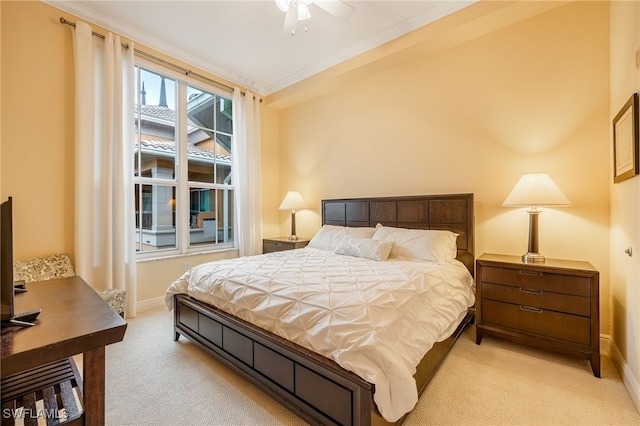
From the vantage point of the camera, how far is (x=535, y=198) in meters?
2.38

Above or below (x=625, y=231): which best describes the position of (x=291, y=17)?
above

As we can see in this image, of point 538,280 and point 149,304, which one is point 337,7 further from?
point 149,304

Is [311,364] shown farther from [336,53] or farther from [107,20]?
[107,20]

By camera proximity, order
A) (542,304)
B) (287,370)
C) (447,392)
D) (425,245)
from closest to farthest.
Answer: (287,370) → (447,392) → (542,304) → (425,245)

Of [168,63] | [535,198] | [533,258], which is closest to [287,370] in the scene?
[533,258]

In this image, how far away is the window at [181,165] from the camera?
362 centimetres

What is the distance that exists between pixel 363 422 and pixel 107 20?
433cm

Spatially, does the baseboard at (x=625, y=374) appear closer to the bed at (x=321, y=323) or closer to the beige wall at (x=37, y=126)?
the bed at (x=321, y=323)

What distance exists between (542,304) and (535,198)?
0.86 metres

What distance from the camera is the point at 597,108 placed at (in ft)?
8.19

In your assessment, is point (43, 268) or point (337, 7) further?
point (43, 268)

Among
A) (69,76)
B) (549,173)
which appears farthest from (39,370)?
(549,173)

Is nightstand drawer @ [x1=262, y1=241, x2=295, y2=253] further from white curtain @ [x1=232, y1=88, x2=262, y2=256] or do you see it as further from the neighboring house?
the neighboring house

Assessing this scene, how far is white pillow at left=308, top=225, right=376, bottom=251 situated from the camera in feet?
11.4
